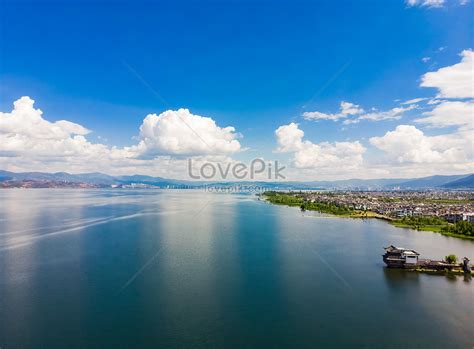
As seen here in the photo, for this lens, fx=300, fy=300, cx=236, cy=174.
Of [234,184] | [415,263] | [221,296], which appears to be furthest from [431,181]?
[221,296]

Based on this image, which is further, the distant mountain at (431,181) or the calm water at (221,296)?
the distant mountain at (431,181)

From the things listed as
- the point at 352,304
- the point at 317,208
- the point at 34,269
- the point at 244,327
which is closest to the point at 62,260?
the point at 34,269

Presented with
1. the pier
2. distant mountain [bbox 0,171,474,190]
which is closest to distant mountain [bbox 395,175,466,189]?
distant mountain [bbox 0,171,474,190]

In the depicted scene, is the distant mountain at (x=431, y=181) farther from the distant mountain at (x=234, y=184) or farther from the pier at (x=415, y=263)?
the pier at (x=415, y=263)

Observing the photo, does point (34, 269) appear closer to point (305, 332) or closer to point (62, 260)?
point (62, 260)

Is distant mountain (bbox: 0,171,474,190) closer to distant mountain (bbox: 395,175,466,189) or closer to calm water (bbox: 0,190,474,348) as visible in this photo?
distant mountain (bbox: 395,175,466,189)

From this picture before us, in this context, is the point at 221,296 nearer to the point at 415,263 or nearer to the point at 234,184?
the point at 415,263

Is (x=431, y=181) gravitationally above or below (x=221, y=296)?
above

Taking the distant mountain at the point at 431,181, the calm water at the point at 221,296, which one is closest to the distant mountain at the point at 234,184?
the distant mountain at the point at 431,181
